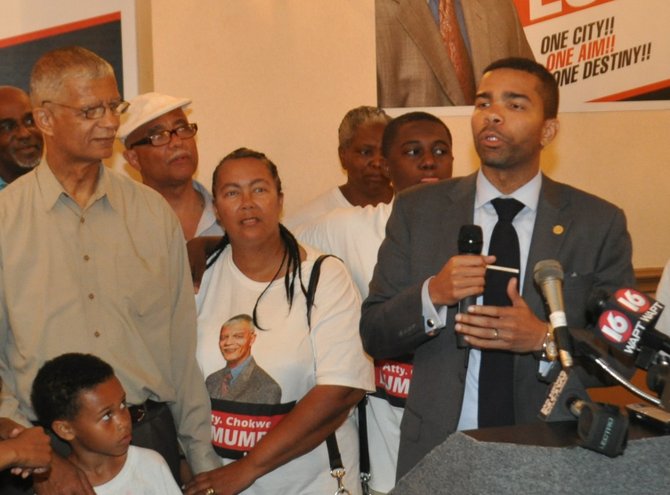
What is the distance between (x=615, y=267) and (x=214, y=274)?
51.1 inches

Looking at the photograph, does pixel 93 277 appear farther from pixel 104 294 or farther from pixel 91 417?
pixel 91 417

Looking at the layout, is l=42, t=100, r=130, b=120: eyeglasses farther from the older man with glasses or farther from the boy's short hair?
the boy's short hair

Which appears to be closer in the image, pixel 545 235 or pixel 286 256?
pixel 545 235

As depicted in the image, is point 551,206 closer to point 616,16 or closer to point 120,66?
point 120,66

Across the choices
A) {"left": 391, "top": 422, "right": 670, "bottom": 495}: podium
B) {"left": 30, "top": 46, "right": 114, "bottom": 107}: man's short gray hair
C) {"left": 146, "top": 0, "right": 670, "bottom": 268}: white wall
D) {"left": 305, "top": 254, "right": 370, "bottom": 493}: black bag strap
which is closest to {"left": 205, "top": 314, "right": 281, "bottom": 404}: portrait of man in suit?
{"left": 305, "top": 254, "right": 370, "bottom": 493}: black bag strap

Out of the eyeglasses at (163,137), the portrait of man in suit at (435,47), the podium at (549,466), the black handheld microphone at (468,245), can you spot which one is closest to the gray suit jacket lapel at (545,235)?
the black handheld microphone at (468,245)

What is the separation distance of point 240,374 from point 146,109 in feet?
4.18

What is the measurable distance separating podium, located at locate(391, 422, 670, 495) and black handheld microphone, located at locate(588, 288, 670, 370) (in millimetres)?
183

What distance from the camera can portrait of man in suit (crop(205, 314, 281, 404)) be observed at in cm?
302

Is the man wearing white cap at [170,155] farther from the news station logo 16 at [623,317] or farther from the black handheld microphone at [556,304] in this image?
the news station logo 16 at [623,317]

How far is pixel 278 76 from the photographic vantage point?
496cm

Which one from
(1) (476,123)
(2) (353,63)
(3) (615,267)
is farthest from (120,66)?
(3) (615,267)

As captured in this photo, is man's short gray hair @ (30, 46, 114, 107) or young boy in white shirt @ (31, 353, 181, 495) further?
man's short gray hair @ (30, 46, 114, 107)

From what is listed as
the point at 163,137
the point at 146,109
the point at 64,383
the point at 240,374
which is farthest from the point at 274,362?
the point at 146,109
